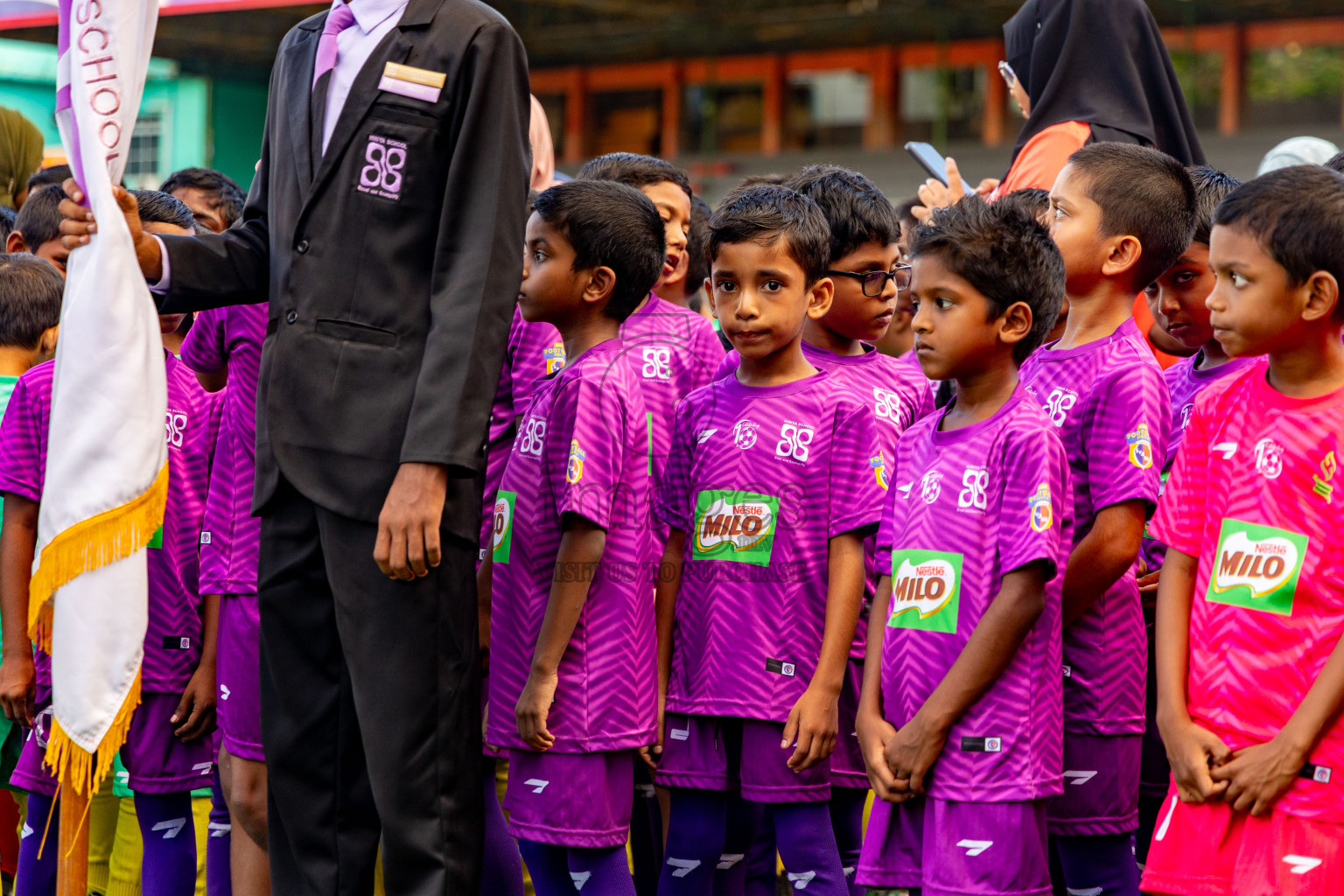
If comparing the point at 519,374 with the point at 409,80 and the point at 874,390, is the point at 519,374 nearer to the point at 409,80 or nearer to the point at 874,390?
the point at 874,390

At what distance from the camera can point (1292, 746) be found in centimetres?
208

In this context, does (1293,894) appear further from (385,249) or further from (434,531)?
(385,249)

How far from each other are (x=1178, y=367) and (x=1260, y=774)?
141 cm

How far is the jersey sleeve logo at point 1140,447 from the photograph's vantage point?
268 centimetres

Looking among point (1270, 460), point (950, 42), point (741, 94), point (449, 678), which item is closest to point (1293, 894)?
point (1270, 460)

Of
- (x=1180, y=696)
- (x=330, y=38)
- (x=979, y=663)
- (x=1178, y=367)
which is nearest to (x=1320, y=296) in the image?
(x=1180, y=696)

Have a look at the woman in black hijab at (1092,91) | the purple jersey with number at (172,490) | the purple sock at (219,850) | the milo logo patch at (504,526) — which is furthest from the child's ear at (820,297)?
the purple sock at (219,850)

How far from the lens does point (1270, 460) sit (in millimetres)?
2219

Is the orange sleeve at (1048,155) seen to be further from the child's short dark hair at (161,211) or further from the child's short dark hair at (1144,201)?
the child's short dark hair at (161,211)

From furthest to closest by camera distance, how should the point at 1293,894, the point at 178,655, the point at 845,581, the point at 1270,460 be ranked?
the point at 178,655
the point at 845,581
the point at 1270,460
the point at 1293,894

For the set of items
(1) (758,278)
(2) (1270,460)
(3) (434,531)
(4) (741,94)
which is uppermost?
(4) (741,94)

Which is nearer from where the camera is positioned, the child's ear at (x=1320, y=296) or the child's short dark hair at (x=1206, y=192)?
the child's ear at (x=1320, y=296)

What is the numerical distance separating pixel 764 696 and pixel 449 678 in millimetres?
733

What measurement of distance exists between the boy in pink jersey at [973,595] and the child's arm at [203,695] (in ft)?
5.48
